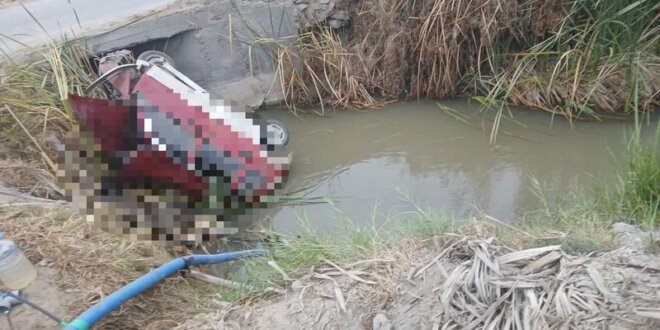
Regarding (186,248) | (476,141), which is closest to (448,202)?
(476,141)

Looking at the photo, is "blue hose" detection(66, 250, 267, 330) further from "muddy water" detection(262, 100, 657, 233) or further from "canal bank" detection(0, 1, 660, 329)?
"muddy water" detection(262, 100, 657, 233)

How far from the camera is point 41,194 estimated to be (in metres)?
4.68

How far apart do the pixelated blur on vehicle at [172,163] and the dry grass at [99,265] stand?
223 mm

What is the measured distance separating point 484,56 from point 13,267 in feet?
17.1

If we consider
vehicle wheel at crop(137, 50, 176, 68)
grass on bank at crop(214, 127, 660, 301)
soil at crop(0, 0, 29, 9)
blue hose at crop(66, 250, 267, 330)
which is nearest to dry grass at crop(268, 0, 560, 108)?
vehicle wheel at crop(137, 50, 176, 68)

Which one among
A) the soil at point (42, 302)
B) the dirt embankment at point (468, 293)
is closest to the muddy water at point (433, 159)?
the dirt embankment at point (468, 293)

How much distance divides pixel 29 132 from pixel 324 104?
321 centimetres

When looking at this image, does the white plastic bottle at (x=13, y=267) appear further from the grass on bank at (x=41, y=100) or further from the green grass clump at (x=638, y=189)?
the green grass clump at (x=638, y=189)

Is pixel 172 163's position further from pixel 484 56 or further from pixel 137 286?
pixel 484 56

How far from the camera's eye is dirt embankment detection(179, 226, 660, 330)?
2291mm

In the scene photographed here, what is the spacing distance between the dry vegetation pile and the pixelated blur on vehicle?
7.40 feet

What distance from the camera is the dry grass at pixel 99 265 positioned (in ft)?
10.6

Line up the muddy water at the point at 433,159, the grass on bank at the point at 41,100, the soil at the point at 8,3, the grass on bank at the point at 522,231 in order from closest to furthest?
the grass on bank at the point at 522,231 → the muddy water at the point at 433,159 → the grass on bank at the point at 41,100 → the soil at the point at 8,3

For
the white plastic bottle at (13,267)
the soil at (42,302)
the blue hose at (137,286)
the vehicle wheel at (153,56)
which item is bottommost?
the soil at (42,302)
